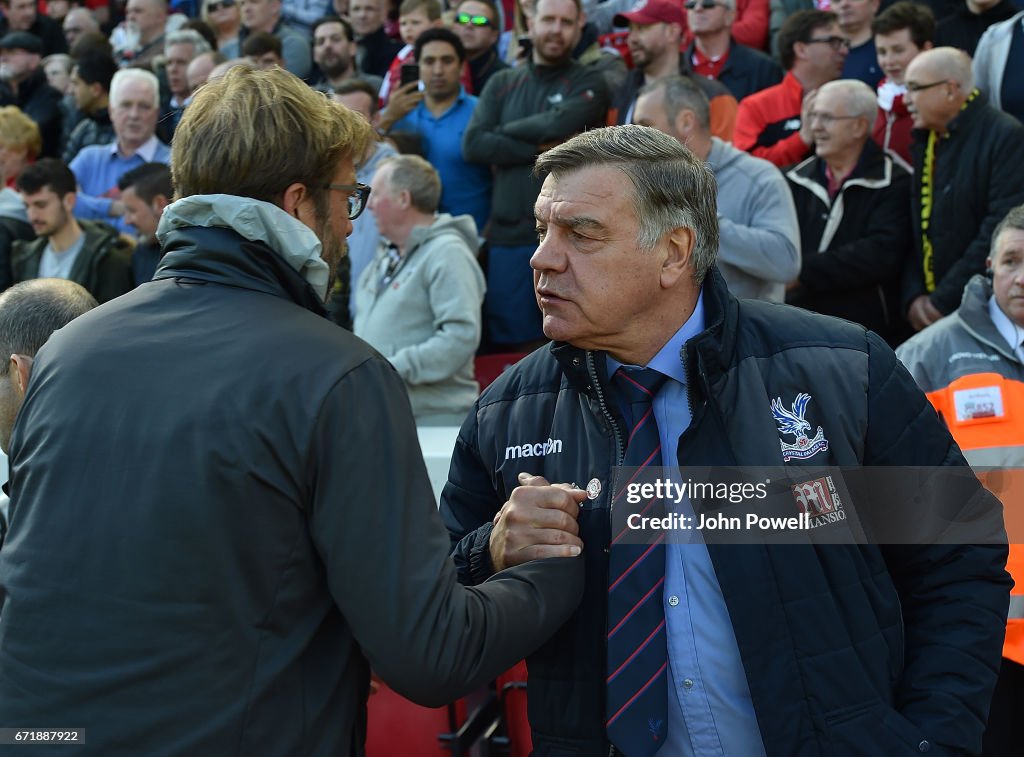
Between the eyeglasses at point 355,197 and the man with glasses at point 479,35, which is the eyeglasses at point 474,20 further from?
the eyeglasses at point 355,197

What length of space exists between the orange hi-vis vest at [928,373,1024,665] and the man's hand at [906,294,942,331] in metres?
2.00

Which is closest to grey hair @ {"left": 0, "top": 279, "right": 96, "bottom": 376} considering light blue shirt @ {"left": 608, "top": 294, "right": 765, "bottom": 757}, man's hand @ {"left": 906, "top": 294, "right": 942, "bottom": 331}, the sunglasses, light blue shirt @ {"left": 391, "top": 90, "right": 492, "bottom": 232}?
light blue shirt @ {"left": 608, "top": 294, "right": 765, "bottom": 757}

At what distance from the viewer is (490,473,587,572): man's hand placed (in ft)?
7.41

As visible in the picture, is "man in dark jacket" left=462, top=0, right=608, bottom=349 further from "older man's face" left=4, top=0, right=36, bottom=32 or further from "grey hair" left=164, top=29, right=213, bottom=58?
"older man's face" left=4, top=0, right=36, bottom=32

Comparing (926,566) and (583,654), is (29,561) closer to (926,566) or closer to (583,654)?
(583,654)

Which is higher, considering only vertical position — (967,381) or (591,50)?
(591,50)

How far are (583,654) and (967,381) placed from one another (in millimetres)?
2294

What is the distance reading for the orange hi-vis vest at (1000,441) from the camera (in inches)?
139

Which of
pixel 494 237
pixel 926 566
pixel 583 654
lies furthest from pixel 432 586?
pixel 494 237

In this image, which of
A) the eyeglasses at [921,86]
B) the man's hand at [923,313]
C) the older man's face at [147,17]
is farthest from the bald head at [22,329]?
the older man's face at [147,17]

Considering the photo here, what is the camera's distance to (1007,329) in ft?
13.4

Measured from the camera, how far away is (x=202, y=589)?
1.85 m

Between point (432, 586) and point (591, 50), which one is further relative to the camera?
point (591, 50)

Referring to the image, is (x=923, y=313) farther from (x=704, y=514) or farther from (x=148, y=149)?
(x=148, y=149)
